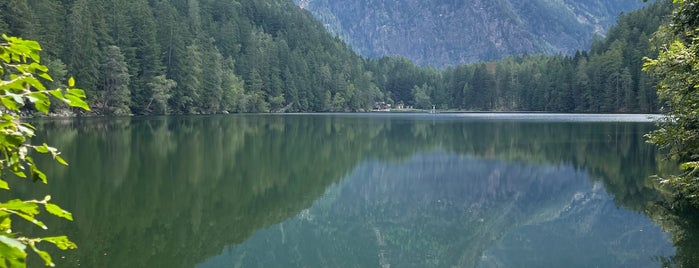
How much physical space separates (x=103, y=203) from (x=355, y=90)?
155604 mm

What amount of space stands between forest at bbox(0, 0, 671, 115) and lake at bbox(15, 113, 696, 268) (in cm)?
4401

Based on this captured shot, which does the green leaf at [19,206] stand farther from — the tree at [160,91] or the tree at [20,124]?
the tree at [160,91]

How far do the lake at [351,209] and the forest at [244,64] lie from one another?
4401cm

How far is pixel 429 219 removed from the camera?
16953 mm

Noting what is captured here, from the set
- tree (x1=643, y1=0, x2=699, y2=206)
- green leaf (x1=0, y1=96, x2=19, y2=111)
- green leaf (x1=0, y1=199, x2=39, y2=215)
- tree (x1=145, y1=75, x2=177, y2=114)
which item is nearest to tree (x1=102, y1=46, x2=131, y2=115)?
tree (x1=145, y1=75, x2=177, y2=114)

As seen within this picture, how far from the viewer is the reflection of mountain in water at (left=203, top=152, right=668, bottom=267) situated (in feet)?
41.2

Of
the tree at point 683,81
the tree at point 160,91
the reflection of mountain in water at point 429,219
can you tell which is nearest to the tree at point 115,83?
the tree at point 160,91

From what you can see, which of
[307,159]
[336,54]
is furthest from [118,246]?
[336,54]

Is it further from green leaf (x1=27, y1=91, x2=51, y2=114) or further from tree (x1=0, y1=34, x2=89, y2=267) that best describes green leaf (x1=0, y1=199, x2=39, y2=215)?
green leaf (x1=27, y1=91, x2=51, y2=114)

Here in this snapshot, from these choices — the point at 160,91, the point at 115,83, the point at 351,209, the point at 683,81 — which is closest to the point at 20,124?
the point at 683,81

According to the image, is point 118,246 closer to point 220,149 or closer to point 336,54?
point 220,149

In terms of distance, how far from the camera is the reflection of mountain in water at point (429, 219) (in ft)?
41.2

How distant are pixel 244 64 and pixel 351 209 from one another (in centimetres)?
11862

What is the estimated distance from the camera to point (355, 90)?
17050 centimetres
